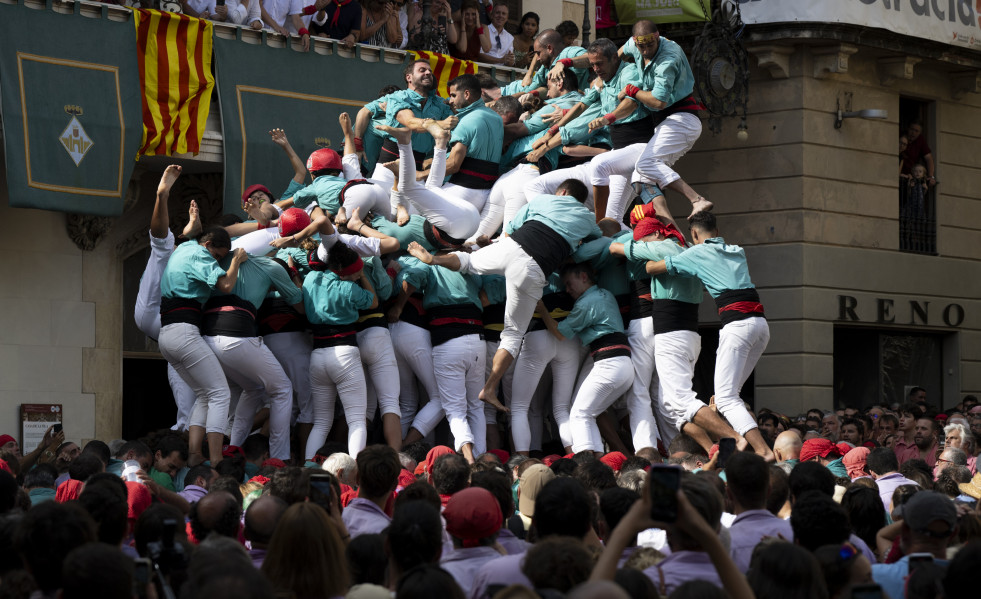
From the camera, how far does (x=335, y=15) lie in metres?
15.7

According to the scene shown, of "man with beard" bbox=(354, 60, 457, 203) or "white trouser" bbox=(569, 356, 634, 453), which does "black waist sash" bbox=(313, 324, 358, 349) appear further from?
"white trouser" bbox=(569, 356, 634, 453)

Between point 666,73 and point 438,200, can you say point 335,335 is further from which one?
point 666,73

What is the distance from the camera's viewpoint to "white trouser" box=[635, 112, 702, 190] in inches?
453

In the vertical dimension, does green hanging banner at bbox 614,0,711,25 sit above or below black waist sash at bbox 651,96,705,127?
above

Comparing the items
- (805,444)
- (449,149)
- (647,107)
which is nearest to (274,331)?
(449,149)

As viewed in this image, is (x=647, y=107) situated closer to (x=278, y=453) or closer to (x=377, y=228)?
(x=377, y=228)

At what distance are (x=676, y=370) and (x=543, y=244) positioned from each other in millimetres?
1417

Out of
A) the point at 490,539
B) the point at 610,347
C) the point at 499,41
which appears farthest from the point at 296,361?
the point at 499,41

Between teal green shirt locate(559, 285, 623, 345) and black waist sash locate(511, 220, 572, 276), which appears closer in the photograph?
black waist sash locate(511, 220, 572, 276)

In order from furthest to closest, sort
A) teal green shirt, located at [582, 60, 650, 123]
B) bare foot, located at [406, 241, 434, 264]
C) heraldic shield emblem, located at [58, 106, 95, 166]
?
heraldic shield emblem, located at [58, 106, 95, 166], teal green shirt, located at [582, 60, 650, 123], bare foot, located at [406, 241, 434, 264]

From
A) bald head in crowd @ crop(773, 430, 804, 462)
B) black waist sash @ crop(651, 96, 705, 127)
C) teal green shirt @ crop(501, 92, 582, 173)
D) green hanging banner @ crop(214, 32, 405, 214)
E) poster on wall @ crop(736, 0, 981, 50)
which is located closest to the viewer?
bald head in crowd @ crop(773, 430, 804, 462)

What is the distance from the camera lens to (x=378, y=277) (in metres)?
10.8

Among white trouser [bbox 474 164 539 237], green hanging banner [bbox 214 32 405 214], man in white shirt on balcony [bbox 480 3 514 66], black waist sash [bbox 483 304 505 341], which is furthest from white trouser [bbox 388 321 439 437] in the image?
man in white shirt on balcony [bbox 480 3 514 66]

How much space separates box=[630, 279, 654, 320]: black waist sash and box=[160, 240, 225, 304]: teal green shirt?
327 centimetres
